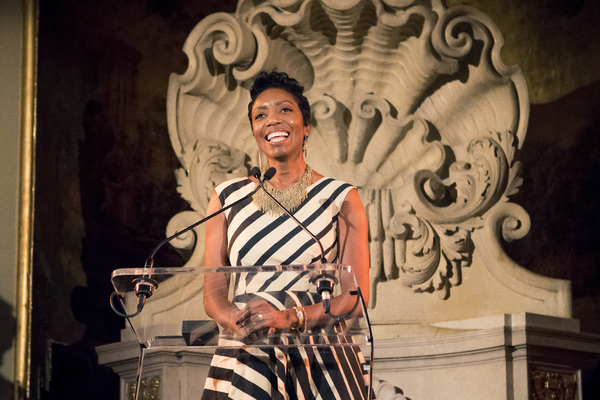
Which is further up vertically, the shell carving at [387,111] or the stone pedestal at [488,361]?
the shell carving at [387,111]

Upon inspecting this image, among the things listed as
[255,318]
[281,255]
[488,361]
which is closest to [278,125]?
[281,255]

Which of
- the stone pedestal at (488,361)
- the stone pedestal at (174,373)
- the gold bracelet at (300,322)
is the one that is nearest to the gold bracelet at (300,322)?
the gold bracelet at (300,322)

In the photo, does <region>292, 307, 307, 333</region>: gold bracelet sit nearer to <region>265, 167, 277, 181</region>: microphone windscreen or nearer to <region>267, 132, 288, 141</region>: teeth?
<region>265, 167, 277, 181</region>: microphone windscreen

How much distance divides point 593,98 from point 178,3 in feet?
5.45

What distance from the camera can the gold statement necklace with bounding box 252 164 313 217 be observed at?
257 centimetres

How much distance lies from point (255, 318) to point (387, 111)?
2012 millimetres

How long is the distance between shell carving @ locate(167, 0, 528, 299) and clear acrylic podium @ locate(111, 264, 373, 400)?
1760 mm

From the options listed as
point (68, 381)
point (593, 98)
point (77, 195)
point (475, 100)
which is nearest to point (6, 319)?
point (68, 381)

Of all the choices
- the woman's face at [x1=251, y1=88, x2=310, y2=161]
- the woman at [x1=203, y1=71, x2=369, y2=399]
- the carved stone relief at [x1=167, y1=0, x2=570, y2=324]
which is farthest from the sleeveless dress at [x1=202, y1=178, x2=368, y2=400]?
the carved stone relief at [x1=167, y1=0, x2=570, y2=324]

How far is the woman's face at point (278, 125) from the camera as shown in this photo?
2.61 m

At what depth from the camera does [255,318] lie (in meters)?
2.08

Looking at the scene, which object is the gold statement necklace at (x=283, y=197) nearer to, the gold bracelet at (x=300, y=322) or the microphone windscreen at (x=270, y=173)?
the microphone windscreen at (x=270, y=173)

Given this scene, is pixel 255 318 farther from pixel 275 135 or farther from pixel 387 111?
pixel 387 111

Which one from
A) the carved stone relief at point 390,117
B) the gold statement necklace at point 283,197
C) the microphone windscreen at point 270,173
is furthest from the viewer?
the carved stone relief at point 390,117
